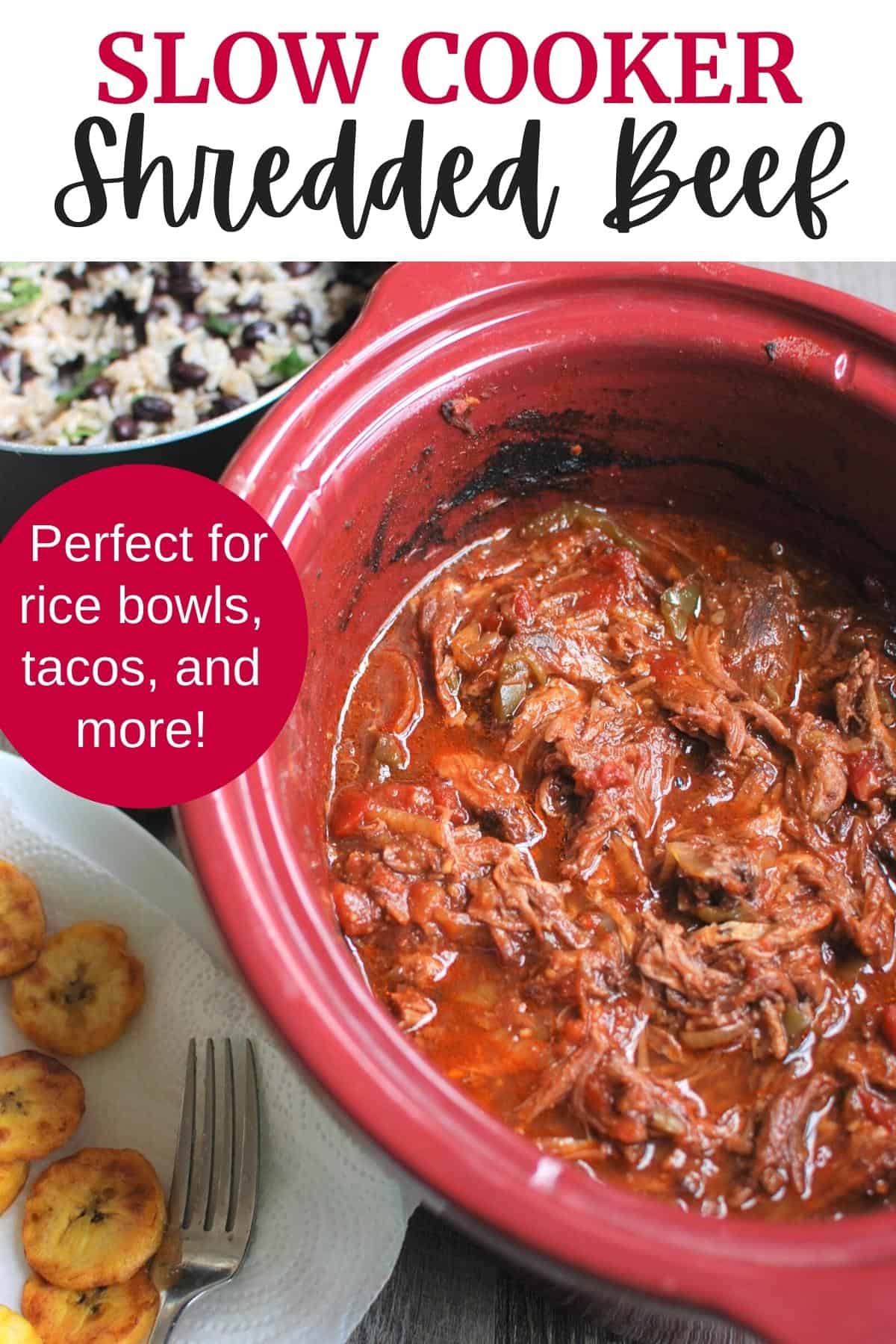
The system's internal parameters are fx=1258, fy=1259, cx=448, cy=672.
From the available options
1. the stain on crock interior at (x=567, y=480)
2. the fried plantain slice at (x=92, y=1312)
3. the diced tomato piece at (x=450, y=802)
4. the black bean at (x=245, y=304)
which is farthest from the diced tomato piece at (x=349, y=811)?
the black bean at (x=245, y=304)

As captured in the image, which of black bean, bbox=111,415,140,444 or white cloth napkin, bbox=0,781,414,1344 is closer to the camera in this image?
white cloth napkin, bbox=0,781,414,1344

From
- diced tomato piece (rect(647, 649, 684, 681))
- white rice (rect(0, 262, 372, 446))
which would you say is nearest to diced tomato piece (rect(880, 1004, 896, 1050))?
diced tomato piece (rect(647, 649, 684, 681))

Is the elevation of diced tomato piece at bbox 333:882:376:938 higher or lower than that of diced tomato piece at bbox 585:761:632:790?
lower

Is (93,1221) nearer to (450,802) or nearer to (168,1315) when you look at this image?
(168,1315)

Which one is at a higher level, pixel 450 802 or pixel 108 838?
pixel 450 802

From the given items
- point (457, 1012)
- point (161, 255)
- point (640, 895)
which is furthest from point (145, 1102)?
point (161, 255)

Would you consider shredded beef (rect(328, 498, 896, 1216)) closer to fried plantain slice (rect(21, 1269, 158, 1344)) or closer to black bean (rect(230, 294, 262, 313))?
fried plantain slice (rect(21, 1269, 158, 1344))

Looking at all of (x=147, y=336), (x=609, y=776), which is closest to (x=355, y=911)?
(x=609, y=776)
